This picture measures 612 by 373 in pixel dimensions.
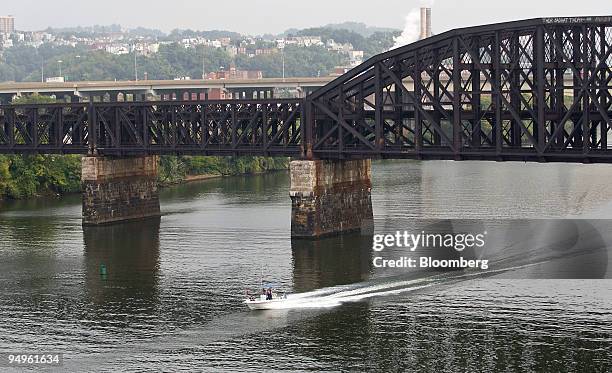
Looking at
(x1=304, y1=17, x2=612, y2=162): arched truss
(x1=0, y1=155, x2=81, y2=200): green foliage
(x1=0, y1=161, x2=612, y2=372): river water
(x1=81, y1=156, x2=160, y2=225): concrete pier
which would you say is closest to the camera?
(x1=0, y1=161, x2=612, y2=372): river water

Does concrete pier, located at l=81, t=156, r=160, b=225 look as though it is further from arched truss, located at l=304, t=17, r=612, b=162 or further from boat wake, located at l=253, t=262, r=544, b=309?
boat wake, located at l=253, t=262, r=544, b=309

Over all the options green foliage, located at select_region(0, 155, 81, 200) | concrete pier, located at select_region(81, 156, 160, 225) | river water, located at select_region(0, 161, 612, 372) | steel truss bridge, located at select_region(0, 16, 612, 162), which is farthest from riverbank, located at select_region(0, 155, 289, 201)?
river water, located at select_region(0, 161, 612, 372)

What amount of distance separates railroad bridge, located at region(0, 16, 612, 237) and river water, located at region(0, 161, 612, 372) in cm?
513

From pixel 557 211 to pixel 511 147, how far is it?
21984mm

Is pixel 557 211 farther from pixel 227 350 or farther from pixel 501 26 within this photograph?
pixel 227 350

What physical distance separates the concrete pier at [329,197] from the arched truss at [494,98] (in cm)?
211

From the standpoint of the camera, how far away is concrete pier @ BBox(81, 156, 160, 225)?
5945 inches

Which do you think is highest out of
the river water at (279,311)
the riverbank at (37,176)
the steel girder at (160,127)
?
the steel girder at (160,127)

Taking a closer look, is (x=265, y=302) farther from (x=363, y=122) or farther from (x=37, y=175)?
(x=37, y=175)

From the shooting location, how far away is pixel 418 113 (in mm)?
133375

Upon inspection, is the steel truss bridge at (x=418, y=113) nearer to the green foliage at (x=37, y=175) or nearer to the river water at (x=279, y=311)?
the river water at (x=279, y=311)

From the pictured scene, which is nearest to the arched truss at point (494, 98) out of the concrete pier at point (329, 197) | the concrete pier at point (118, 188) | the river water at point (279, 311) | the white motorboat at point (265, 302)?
the concrete pier at point (329, 197)

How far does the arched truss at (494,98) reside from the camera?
12256 cm

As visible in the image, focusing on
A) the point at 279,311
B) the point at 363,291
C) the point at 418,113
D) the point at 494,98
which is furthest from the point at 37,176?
the point at 279,311
